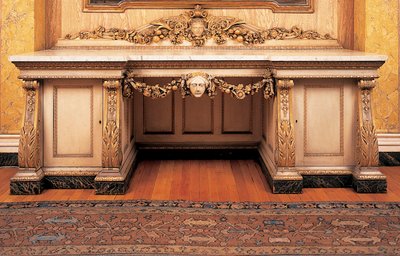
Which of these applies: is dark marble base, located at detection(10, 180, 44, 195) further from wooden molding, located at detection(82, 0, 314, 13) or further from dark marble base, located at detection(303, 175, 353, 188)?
dark marble base, located at detection(303, 175, 353, 188)

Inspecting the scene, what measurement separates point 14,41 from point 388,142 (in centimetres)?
313

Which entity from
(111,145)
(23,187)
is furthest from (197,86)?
(23,187)

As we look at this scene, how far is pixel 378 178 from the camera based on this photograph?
396cm

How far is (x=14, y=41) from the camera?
15.2 ft

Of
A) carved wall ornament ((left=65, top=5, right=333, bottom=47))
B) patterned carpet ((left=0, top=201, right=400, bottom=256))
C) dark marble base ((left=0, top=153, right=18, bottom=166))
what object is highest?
carved wall ornament ((left=65, top=5, right=333, bottom=47))

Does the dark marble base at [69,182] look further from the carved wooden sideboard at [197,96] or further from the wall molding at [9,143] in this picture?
the wall molding at [9,143]

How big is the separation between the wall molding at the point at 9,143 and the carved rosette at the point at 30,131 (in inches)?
33.4

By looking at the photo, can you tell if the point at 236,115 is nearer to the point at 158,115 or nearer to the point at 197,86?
the point at 158,115

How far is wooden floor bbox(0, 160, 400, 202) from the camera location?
150 inches

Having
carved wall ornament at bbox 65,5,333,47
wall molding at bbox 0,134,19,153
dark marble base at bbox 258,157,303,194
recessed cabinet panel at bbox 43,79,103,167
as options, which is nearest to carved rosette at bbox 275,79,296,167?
dark marble base at bbox 258,157,303,194

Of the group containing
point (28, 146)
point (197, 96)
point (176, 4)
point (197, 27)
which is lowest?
point (28, 146)

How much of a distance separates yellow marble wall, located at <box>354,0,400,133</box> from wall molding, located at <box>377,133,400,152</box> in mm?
48

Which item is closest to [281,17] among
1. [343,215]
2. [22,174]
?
[343,215]

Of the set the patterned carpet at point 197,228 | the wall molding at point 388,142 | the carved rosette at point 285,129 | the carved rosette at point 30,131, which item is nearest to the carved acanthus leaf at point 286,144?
the carved rosette at point 285,129
